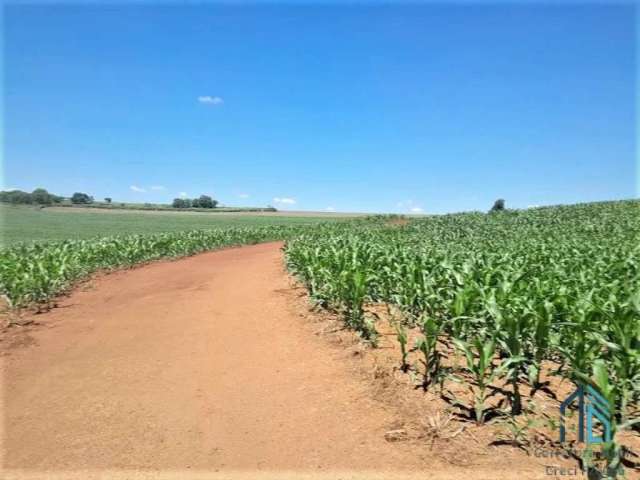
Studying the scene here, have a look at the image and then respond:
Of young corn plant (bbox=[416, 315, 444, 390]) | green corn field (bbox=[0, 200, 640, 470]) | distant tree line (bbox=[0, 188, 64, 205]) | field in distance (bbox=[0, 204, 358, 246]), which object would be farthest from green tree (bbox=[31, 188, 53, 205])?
young corn plant (bbox=[416, 315, 444, 390])

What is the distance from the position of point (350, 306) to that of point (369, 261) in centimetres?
195

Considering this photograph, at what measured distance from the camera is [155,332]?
240 inches

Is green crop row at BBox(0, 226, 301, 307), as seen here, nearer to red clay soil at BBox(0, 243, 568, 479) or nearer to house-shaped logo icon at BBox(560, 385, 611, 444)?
red clay soil at BBox(0, 243, 568, 479)

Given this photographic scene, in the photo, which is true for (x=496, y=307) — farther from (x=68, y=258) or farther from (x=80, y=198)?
(x=80, y=198)

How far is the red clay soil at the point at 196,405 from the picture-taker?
2.94m

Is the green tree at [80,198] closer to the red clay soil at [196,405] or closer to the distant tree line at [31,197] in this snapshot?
the distant tree line at [31,197]

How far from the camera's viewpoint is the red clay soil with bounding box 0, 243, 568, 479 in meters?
2.94

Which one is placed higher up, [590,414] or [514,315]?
[514,315]

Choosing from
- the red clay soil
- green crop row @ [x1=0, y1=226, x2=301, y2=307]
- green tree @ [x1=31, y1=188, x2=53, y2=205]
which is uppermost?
green tree @ [x1=31, y1=188, x2=53, y2=205]

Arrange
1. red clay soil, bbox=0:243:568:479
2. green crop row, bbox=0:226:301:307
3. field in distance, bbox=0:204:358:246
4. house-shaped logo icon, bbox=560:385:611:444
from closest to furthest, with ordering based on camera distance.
→ house-shaped logo icon, bbox=560:385:611:444 < red clay soil, bbox=0:243:568:479 < green crop row, bbox=0:226:301:307 < field in distance, bbox=0:204:358:246

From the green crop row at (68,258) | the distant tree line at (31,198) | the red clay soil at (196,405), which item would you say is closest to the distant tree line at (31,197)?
the distant tree line at (31,198)

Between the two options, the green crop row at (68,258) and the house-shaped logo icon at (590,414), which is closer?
the house-shaped logo icon at (590,414)

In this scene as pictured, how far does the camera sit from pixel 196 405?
12.5 feet

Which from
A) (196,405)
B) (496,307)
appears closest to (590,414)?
(496,307)
